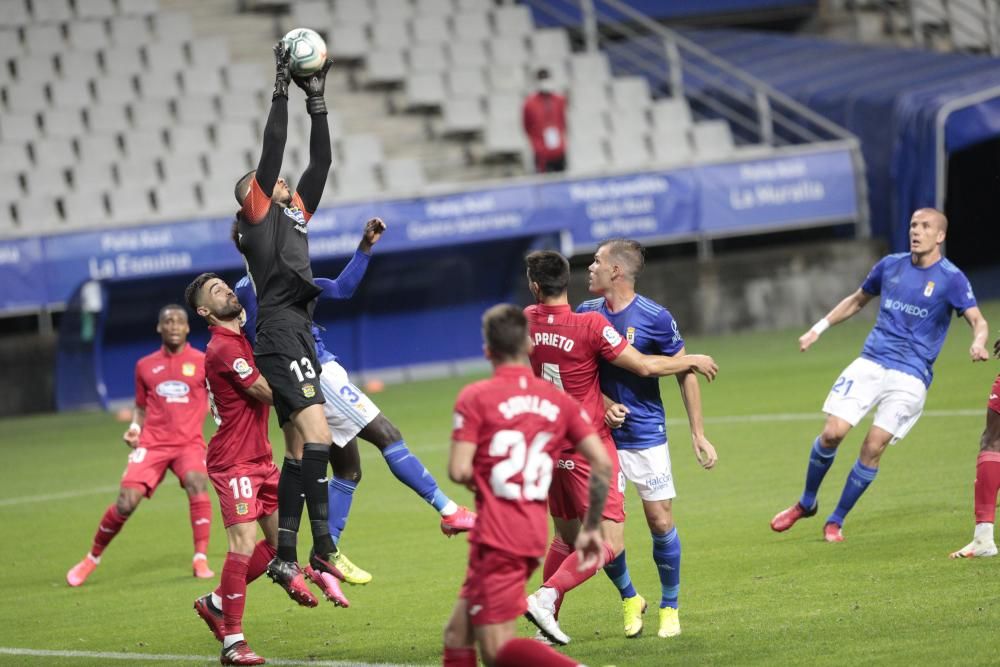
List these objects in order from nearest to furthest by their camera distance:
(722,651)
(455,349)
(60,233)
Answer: (722,651)
(60,233)
(455,349)

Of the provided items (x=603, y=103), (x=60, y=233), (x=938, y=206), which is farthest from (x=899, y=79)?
(x=60, y=233)

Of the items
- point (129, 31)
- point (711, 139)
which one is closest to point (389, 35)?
point (129, 31)

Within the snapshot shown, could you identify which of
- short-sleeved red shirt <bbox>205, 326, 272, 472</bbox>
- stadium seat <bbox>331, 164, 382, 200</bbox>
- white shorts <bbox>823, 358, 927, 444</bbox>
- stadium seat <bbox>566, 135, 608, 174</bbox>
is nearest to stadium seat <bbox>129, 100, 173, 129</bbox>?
stadium seat <bbox>331, 164, 382, 200</bbox>

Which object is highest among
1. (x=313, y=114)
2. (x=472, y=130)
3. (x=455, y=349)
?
(x=313, y=114)

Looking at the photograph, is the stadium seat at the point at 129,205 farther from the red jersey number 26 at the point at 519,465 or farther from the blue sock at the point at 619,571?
the red jersey number 26 at the point at 519,465

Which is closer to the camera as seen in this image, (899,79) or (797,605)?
(797,605)

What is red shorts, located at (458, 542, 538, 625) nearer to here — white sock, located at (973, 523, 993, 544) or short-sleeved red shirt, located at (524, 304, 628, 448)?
short-sleeved red shirt, located at (524, 304, 628, 448)

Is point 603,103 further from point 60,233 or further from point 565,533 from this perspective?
point 565,533

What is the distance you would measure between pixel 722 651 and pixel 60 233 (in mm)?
16121

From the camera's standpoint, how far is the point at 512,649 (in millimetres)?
5969

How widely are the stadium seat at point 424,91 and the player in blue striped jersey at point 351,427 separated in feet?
60.5

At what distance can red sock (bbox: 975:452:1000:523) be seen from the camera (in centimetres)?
941

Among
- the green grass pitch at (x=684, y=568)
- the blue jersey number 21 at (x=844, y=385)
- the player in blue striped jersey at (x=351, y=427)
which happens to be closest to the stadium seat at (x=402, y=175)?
the green grass pitch at (x=684, y=568)

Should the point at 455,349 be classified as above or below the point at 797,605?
below
